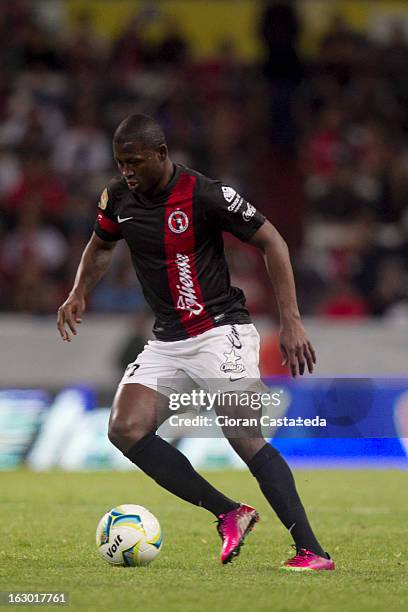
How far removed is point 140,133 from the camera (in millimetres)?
6375

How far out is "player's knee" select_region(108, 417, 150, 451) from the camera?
21.5 feet

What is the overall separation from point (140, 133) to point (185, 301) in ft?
3.01

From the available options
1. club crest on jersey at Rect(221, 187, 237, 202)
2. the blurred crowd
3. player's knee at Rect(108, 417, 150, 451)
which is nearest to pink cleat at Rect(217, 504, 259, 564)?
player's knee at Rect(108, 417, 150, 451)

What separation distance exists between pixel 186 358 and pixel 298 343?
Result: 2.33 ft

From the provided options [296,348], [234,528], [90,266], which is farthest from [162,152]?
[234,528]

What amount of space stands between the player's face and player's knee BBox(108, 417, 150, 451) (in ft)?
3.93

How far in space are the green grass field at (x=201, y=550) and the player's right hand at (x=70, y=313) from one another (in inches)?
48.5

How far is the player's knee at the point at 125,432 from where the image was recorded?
6566mm

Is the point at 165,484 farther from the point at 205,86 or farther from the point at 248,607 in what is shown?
the point at 205,86

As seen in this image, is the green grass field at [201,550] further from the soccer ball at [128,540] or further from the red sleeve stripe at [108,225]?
the red sleeve stripe at [108,225]

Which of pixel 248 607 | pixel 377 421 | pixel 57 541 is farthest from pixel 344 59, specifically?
pixel 248 607

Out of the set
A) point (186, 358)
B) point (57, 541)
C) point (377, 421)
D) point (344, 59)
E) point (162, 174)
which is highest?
point (344, 59)

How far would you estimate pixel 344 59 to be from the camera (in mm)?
18766

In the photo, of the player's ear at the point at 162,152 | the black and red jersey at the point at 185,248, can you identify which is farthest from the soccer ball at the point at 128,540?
the player's ear at the point at 162,152
